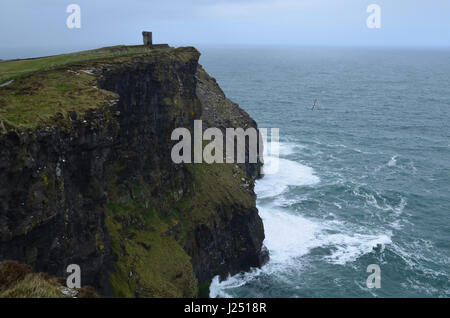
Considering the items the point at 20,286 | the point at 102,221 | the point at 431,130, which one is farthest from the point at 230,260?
the point at 431,130

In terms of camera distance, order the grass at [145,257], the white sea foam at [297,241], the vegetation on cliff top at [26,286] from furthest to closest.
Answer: the white sea foam at [297,241] → the grass at [145,257] → the vegetation on cliff top at [26,286]

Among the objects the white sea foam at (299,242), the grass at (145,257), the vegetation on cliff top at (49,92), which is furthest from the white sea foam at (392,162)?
the vegetation on cliff top at (49,92)

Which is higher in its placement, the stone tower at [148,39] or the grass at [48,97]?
the stone tower at [148,39]

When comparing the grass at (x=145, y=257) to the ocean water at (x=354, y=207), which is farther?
the ocean water at (x=354, y=207)

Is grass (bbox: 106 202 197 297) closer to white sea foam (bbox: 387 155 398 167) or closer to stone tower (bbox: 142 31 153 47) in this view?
stone tower (bbox: 142 31 153 47)

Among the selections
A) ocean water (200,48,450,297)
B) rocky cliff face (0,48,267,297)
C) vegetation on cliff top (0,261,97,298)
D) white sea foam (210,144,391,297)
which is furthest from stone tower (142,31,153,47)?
vegetation on cliff top (0,261,97,298)

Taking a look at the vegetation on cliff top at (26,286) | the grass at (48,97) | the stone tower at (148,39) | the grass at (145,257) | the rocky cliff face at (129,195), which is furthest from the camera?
the stone tower at (148,39)

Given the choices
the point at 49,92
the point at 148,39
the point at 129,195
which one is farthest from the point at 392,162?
the point at 49,92

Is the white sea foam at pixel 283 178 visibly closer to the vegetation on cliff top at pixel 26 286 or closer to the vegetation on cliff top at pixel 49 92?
the vegetation on cliff top at pixel 49 92
